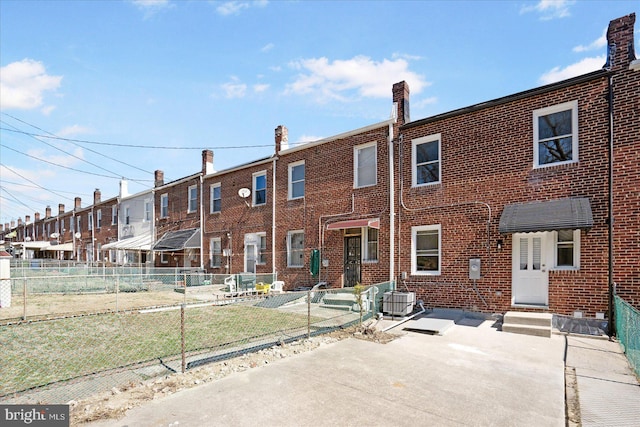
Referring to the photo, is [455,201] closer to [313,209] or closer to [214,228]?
[313,209]

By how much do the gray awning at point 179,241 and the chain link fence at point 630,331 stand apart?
1882 cm

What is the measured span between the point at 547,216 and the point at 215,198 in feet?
54.3

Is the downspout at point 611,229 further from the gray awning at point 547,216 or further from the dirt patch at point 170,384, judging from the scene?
the dirt patch at point 170,384

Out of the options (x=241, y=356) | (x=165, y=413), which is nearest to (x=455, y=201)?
(x=241, y=356)

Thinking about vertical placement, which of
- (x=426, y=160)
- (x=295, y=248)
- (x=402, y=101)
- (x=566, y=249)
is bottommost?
(x=295, y=248)

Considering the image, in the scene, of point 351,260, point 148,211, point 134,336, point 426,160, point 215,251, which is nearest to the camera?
point 134,336

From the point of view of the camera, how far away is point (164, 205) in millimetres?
25031

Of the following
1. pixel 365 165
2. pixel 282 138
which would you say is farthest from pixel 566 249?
pixel 282 138

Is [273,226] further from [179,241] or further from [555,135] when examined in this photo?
[555,135]

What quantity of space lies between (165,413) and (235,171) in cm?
1596

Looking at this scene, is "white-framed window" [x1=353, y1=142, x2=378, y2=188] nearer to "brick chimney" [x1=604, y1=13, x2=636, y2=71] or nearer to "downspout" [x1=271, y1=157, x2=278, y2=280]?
"downspout" [x1=271, y1=157, x2=278, y2=280]

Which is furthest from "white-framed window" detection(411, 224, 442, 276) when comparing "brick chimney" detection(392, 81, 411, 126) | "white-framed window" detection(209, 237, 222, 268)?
"white-framed window" detection(209, 237, 222, 268)

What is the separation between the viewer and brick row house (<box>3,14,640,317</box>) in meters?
8.62

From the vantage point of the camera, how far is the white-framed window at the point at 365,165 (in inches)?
528
